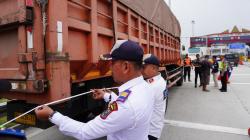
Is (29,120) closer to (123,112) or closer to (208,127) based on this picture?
(123,112)

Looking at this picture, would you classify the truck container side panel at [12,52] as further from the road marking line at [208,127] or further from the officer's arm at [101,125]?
the road marking line at [208,127]

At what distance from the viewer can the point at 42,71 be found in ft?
8.16

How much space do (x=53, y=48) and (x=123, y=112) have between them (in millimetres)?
1365

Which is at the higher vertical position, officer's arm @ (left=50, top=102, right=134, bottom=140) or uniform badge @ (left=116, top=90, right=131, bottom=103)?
uniform badge @ (left=116, top=90, right=131, bottom=103)

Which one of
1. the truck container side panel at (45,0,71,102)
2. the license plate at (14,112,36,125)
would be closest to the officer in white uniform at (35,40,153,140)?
the truck container side panel at (45,0,71,102)

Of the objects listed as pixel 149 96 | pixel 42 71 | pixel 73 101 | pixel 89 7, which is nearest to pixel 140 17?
pixel 89 7

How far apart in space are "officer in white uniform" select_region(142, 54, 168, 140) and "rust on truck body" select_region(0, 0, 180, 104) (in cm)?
70

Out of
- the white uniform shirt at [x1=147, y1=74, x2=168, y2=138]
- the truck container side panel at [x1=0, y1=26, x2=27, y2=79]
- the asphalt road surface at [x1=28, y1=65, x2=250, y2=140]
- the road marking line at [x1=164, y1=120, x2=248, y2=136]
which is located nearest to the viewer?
the truck container side panel at [x1=0, y1=26, x2=27, y2=79]

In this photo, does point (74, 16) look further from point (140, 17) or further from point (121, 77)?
point (140, 17)

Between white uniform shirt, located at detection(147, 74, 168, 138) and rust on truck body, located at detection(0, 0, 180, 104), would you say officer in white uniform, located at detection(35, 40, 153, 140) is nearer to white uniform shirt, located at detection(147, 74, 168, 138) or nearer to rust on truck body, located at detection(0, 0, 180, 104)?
rust on truck body, located at detection(0, 0, 180, 104)

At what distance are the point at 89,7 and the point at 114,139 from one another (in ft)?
6.38

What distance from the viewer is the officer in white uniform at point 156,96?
9.12 ft

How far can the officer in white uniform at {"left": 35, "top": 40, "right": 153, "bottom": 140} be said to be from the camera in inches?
57.1

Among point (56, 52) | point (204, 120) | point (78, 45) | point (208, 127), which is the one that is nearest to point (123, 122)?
point (56, 52)
